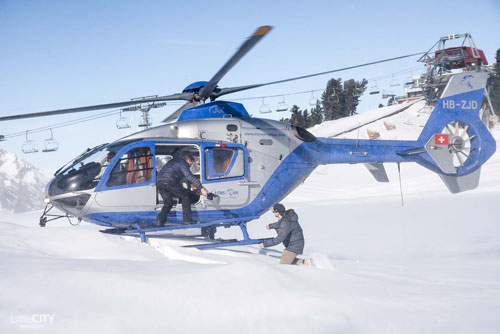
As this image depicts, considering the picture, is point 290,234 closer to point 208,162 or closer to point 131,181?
point 208,162

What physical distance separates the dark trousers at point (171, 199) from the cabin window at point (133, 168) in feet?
1.32

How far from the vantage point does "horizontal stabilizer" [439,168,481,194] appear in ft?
37.6

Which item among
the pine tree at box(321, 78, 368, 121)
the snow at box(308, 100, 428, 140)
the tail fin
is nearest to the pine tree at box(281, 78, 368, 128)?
the pine tree at box(321, 78, 368, 121)

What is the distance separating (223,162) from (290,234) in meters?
2.25

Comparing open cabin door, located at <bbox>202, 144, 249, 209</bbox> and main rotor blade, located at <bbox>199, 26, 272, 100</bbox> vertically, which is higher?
main rotor blade, located at <bbox>199, 26, 272, 100</bbox>

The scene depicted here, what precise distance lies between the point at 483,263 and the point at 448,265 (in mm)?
688

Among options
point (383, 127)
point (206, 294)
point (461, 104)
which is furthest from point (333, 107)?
point (206, 294)

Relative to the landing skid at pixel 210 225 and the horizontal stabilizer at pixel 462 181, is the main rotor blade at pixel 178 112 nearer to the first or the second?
the landing skid at pixel 210 225

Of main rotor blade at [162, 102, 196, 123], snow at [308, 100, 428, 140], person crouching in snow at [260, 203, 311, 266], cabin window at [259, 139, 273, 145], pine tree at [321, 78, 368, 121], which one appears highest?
pine tree at [321, 78, 368, 121]

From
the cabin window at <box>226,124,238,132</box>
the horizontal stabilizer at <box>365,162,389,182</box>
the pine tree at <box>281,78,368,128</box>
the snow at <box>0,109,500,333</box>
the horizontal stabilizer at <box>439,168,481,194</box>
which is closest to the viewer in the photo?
the snow at <box>0,109,500,333</box>

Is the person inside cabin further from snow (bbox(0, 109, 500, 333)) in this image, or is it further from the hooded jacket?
the hooded jacket

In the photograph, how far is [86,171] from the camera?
26.5 ft

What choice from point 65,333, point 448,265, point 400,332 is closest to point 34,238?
point 65,333

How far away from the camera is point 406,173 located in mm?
28938
